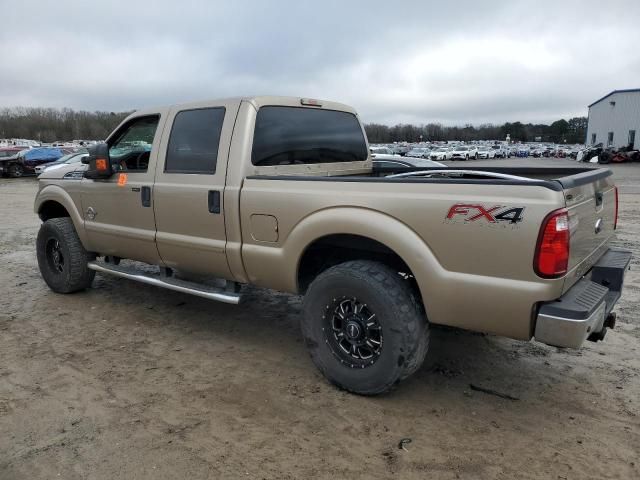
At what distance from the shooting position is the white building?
52.9m

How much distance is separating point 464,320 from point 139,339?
2.89 meters

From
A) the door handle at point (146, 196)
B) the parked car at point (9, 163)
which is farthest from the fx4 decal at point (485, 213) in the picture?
the parked car at point (9, 163)

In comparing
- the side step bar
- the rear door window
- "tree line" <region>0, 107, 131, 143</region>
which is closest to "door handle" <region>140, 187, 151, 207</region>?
the side step bar

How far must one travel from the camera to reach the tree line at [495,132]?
12769 cm

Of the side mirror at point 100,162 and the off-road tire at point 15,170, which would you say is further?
the off-road tire at point 15,170

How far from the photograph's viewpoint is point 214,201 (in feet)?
13.2

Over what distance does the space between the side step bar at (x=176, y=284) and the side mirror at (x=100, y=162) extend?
36.5 inches

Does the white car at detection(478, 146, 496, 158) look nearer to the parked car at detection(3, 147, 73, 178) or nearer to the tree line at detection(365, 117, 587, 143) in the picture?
the parked car at detection(3, 147, 73, 178)

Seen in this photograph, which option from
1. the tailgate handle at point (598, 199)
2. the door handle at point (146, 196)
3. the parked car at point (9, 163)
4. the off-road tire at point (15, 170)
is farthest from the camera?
the off-road tire at point (15, 170)

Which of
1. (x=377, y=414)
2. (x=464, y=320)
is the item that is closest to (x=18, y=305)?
(x=377, y=414)

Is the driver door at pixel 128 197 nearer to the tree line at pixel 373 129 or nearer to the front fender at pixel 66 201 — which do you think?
the front fender at pixel 66 201

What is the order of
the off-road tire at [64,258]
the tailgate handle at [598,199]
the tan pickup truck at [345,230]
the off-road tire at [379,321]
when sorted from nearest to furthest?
1. the tan pickup truck at [345,230]
2. the off-road tire at [379,321]
3. the tailgate handle at [598,199]
4. the off-road tire at [64,258]

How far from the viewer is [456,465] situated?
2748 millimetres

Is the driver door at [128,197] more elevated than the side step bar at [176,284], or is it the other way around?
the driver door at [128,197]
